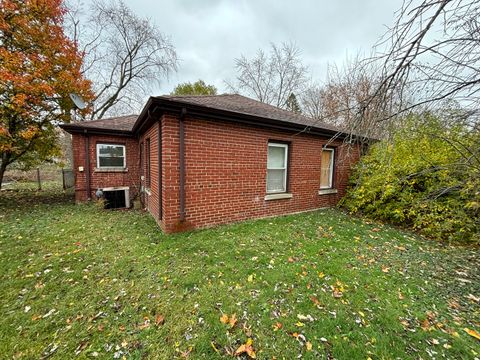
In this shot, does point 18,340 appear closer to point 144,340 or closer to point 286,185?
point 144,340

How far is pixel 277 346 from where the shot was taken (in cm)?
206

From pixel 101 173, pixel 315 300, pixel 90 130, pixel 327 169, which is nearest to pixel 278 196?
pixel 327 169

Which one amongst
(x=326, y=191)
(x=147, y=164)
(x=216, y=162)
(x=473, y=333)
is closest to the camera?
(x=473, y=333)

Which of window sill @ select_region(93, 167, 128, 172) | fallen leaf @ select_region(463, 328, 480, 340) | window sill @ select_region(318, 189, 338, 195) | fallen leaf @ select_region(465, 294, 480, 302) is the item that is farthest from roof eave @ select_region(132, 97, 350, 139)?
window sill @ select_region(93, 167, 128, 172)

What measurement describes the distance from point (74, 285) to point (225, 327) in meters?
2.36

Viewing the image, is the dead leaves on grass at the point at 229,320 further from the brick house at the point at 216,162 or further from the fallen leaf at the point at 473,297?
the fallen leaf at the point at 473,297

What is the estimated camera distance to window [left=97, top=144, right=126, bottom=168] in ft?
28.4

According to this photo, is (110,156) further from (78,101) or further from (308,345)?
(308,345)

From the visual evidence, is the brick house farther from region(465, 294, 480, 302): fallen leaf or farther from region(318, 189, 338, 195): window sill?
region(465, 294, 480, 302): fallen leaf

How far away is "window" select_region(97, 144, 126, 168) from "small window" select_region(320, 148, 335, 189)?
8.48 m

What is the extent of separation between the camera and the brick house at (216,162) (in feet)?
15.3

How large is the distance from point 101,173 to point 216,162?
6.41 m

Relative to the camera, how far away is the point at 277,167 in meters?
6.49

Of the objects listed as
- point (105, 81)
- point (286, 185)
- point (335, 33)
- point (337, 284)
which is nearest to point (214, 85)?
point (105, 81)
